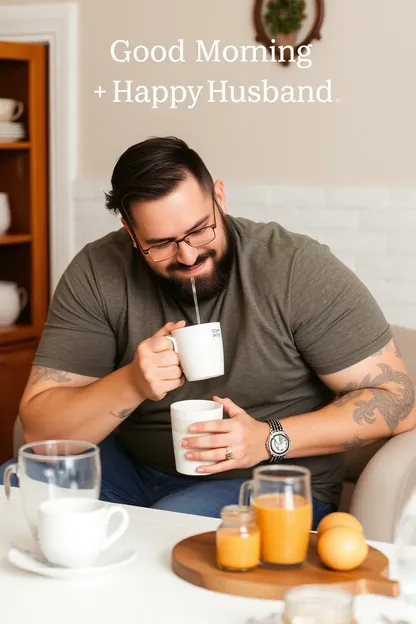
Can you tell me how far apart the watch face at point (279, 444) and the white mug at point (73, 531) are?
67 centimetres

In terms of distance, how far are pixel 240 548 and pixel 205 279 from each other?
88cm

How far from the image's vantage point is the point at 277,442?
6.62 feet

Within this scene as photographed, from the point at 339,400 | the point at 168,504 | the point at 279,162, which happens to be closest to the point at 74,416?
the point at 168,504

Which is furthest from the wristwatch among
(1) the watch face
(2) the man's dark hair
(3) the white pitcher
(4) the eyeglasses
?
(3) the white pitcher

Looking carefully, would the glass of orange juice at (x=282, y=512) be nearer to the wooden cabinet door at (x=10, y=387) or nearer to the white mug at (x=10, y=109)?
the wooden cabinet door at (x=10, y=387)

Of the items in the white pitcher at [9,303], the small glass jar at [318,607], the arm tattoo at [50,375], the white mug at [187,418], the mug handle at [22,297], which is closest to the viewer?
the small glass jar at [318,607]

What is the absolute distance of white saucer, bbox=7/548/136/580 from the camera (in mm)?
1363

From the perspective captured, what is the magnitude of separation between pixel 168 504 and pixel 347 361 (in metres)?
0.47

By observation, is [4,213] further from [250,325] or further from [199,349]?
[199,349]

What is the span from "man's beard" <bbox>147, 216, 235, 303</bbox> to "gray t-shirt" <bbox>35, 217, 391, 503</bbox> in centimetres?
3

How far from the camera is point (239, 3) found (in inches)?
141

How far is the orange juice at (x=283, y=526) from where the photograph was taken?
1337mm

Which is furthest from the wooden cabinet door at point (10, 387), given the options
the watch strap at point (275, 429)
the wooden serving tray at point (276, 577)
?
the wooden serving tray at point (276, 577)

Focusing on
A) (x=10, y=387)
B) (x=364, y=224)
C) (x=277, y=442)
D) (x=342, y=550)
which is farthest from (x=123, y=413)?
(x=10, y=387)
